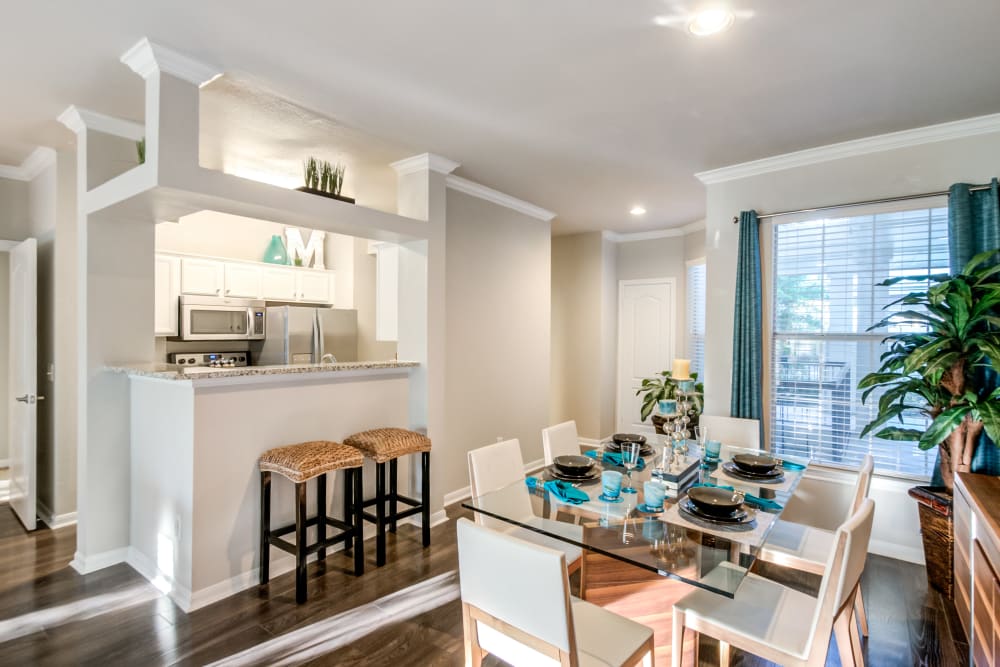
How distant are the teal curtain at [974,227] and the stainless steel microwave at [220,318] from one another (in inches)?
216

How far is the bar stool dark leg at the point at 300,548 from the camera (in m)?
2.64

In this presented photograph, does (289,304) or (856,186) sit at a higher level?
(856,186)

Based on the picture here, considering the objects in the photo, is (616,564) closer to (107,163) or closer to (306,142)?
(306,142)

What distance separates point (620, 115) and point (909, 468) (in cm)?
283

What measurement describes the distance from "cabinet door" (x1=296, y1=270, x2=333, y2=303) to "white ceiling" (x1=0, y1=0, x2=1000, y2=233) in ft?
7.66

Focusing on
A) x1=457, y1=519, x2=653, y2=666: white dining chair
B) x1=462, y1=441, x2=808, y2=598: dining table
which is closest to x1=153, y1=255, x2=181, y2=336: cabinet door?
x1=462, y1=441, x2=808, y2=598: dining table

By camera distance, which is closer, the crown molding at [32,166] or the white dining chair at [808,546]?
the white dining chair at [808,546]

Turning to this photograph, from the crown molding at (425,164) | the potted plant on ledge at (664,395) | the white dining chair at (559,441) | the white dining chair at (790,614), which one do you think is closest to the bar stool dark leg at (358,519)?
the white dining chair at (559,441)

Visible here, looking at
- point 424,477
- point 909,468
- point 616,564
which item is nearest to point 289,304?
point 424,477

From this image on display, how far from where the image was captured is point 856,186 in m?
3.33

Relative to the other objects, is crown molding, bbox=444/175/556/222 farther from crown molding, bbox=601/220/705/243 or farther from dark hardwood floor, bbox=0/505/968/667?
dark hardwood floor, bbox=0/505/968/667

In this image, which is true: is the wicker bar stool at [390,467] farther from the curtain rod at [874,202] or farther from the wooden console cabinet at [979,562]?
the curtain rod at [874,202]

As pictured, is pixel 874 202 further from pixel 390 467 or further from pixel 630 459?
pixel 390 467

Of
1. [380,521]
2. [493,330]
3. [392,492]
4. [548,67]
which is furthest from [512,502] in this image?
[493,330]
